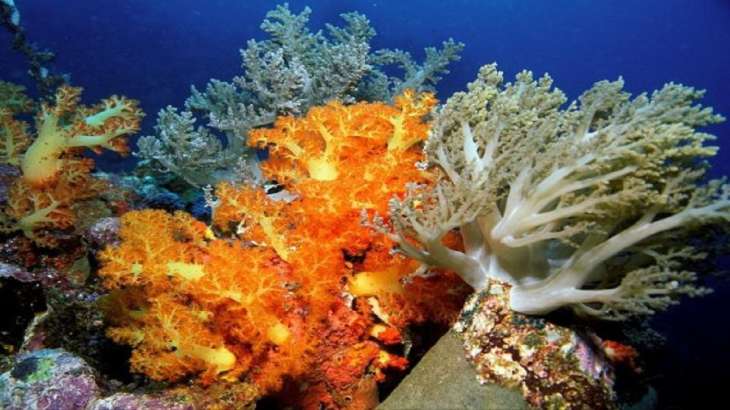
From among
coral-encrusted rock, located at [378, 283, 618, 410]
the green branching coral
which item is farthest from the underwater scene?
the green branching coral

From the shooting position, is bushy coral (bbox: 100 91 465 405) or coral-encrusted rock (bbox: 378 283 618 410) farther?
bushy coral (bbox: 100 91 465 405)

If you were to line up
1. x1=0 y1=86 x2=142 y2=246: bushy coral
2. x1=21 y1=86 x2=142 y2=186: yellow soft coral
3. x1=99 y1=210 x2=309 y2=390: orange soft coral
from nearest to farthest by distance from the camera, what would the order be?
x1=99 y1=210 x2=309 y2=390: orange soft coral < x1=0 y1=86 x2=142 y2=246: bushy coral < x1=21 y1=86 x2=142 y2=186: yellow soft coral

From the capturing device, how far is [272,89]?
17.1 feet

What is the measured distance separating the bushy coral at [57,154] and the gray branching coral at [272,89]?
438 millimetres

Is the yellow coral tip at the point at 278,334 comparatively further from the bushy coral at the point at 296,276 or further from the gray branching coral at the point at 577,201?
the gray branching coral at the point at 577,201

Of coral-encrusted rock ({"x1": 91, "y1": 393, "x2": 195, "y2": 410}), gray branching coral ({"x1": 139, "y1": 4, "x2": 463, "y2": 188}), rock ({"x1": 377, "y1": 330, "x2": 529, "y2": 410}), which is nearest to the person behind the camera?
rock ({"x1": 377, "y1": 330, "x2": 529, "y2": 410})

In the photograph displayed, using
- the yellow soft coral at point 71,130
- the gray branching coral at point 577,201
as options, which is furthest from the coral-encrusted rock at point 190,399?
the yellow soft coral at point 71,130

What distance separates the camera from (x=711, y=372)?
60.5ft

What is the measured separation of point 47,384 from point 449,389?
9.02 ft

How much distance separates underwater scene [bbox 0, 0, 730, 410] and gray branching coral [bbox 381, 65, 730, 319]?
0.06 ft

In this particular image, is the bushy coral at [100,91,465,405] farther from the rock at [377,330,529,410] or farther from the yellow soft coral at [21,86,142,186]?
the yellow soft coral at [21,86,142,186]

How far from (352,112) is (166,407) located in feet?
8.76

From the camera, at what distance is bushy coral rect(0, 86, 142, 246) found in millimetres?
4590

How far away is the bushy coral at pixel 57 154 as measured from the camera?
459 cm
